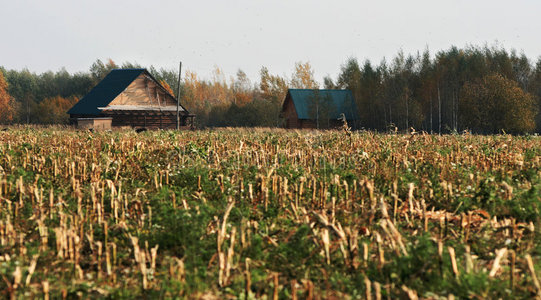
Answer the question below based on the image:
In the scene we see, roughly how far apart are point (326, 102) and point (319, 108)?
0.96m

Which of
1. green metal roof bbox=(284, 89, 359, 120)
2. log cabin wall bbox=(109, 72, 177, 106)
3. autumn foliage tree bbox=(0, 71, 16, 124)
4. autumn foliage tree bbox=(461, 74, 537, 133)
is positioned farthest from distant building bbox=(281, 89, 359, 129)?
autumn foliage tree bbox=(0, 71, 16, 124)

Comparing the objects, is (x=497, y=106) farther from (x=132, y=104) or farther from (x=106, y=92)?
(x=106, y=92)

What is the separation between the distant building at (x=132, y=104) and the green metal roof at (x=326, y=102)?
11.7m

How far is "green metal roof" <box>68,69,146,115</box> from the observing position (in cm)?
3950

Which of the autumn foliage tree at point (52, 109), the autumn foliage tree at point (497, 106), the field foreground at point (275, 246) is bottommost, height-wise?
the field foreground at point (275, 246)

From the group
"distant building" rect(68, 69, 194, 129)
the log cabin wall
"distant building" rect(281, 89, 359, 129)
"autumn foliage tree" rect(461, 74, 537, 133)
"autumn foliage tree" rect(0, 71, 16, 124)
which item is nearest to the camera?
"autumn foliage tree" rect(461, 74, 537, 133)

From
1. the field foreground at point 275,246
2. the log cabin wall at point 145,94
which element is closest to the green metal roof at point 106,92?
the log cabin wall at point 145,94

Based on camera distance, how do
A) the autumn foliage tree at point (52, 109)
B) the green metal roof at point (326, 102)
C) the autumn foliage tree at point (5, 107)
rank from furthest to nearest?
the autumn foliage tree at point (5, 107) → the autumn foliage tree at point (52, 109) → the green metal roof at point (326, 102)

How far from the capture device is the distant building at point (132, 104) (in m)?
39.2

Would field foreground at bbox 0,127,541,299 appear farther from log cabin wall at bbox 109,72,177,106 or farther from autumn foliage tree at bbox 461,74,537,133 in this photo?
log cabin wall at bbox 109,72,177,106

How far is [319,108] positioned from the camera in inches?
1843

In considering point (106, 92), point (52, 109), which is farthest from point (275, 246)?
point (52, 109)

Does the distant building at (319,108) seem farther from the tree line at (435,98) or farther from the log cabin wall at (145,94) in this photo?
the log cabin wall at (145,94)

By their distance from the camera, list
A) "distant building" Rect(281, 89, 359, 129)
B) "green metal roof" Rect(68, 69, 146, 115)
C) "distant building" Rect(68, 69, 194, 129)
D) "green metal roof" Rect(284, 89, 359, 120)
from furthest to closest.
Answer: "green metal roof" Rect(284, 89, 359, 120) → "distant building" Rect(281, 89, 359, 129) → "green metal roof" Rect(68, 69, 146, 115) → "distant building" Rect(68, 69, 194, 129)
